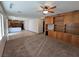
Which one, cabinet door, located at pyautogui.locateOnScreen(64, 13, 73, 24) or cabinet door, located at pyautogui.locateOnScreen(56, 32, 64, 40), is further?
cabinet door, located at pyautogui.locateOnScreen(56, 32, 64, 40)

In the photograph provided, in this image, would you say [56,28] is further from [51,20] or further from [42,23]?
[42,23]

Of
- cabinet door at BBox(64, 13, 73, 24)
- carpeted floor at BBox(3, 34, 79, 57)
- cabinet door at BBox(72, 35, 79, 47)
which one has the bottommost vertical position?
carpeted floor at BBox(3, 34, 79, 57)

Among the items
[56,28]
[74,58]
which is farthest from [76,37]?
[56,28]

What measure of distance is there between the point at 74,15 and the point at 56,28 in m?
3.21

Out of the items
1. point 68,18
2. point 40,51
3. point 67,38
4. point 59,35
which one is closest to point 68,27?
point 68,18

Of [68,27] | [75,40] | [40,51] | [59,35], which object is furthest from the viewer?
[59,35]

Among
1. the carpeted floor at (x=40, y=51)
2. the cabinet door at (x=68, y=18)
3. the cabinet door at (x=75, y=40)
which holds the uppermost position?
the cabinet door at (x=68, y=18)

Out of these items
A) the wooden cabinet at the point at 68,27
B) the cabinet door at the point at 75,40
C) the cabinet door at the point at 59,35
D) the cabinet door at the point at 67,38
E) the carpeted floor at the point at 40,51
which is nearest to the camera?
the carpeted floor at the point at 40,51

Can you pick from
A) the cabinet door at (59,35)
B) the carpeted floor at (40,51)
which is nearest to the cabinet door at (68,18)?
the cabinet door at (59,35)

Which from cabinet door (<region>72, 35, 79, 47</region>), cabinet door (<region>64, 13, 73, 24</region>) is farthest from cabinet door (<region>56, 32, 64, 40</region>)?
cabinet door (<region>72, 35, 79, 47</region>)

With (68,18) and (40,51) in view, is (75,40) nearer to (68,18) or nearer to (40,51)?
(68,18)

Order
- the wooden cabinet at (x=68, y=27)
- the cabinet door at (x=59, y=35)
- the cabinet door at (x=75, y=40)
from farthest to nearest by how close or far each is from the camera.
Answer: the cabinet door at (x=59, y=35)
the wooden cabinet at (x=68, y=27)
the cabinet door at (x=75, y=40)

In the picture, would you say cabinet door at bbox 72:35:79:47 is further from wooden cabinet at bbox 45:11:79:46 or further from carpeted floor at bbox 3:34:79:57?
carpeted floor at bbox 3:34:79:57

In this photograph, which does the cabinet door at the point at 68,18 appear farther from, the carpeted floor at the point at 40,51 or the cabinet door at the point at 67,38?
the carpeted floor at the point at 40,51
